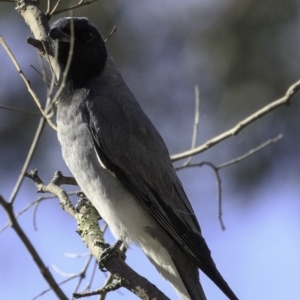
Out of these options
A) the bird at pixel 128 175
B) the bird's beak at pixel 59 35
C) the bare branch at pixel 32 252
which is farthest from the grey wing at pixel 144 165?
the bare branch at pixel 32 252

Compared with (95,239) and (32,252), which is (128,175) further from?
(32,252)

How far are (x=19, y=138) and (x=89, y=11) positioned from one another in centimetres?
164

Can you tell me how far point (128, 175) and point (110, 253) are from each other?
1.93 feet

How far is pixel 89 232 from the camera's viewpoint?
194 inches

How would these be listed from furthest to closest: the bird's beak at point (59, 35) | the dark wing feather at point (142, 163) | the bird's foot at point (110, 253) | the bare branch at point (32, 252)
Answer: the bird's beak at point (59, 35)
the dark wing feather at point (142, 163)
the bird's foot at point (110, 253)
the bare branch at point (32, 252)

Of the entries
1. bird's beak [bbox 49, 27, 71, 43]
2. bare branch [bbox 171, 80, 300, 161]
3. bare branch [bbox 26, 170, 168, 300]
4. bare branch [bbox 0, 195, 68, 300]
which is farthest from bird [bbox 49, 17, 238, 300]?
bare branch [bbox 0, 195, 68, 300]

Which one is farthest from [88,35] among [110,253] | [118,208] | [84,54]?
[110,253]

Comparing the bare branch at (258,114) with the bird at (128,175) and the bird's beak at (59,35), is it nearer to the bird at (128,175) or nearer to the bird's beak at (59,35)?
the bird at (128,175)

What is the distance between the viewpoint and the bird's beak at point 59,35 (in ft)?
16.6

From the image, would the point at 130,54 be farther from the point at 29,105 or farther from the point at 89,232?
the point at 89,232

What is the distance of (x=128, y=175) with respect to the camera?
16.6 ft

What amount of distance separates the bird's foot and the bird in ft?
0.31

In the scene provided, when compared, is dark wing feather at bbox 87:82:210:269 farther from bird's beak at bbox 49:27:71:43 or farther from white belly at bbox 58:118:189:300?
bird's beak at bbox 49:27:71:43

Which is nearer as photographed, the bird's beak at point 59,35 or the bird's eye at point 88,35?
the bird's beak at point 59,35
